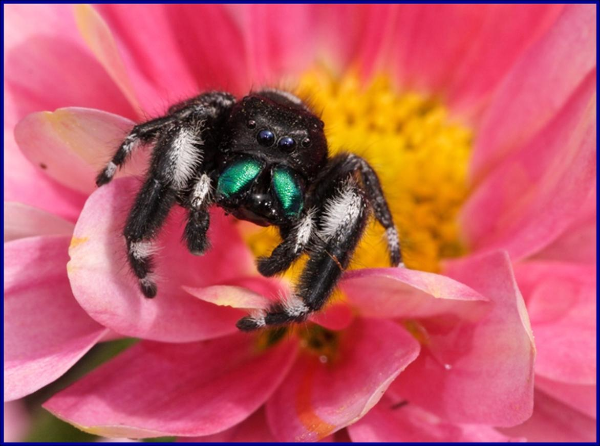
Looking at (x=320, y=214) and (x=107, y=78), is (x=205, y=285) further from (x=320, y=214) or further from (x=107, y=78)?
(x=107, y=78)

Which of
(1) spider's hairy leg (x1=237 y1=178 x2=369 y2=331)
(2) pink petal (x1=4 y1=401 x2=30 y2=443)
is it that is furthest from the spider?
(2) pink petal (x1=4 y1=401 x2=30 y2=443)

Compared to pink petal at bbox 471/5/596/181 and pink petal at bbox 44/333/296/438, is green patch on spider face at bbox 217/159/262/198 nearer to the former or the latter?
pink petal at bbox 44/333/296/438

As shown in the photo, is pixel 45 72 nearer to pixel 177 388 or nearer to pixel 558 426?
pixel 177 388

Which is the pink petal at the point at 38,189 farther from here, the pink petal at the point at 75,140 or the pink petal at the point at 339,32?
the pink petal at the point at 339,32

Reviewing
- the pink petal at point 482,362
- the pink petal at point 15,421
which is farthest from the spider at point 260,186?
the pink petal at point 15,421

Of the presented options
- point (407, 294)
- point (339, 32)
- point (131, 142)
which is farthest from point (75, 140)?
point (339, 32)
